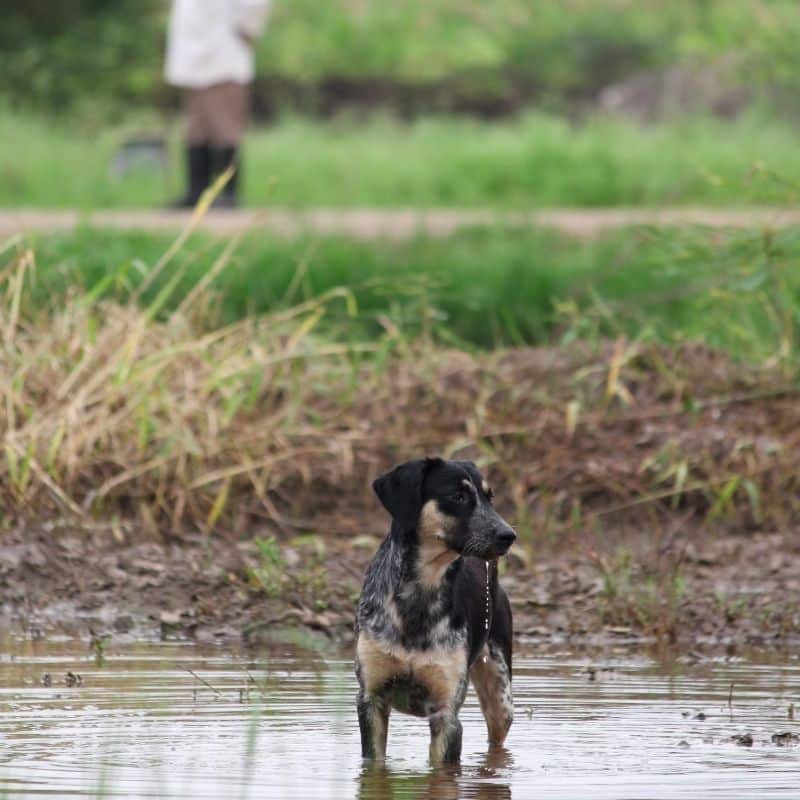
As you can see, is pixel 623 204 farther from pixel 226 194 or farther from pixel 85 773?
pixel 85 773

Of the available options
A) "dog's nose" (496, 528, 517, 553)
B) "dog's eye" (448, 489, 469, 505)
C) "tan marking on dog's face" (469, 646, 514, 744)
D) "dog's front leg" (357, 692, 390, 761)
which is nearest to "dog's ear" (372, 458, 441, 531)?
"dog's eye" (448, 489, 469, 505)

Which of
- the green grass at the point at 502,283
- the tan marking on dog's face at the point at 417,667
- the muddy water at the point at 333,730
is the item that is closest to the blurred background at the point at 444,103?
the green grass at the point at 502,283

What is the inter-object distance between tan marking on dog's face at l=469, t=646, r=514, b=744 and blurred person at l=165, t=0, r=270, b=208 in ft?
33.4

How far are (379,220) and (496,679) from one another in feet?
30.9

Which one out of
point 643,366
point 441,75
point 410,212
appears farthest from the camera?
point 441,75

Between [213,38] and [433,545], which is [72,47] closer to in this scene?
[213,38]

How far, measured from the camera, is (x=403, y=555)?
22.2 feet

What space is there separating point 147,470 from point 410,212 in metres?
7.50

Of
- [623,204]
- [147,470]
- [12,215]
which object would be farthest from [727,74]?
[147,470]

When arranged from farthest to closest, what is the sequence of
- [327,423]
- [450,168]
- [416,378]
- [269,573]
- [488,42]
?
[488,42] < [450,168] < [416,378] < [327,423] < [269,573]

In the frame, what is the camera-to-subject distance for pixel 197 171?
1733 centimetres

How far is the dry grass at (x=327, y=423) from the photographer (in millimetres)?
10383

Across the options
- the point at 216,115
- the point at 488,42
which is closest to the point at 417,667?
the point at 216,115

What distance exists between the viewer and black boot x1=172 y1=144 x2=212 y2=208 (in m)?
17.2
